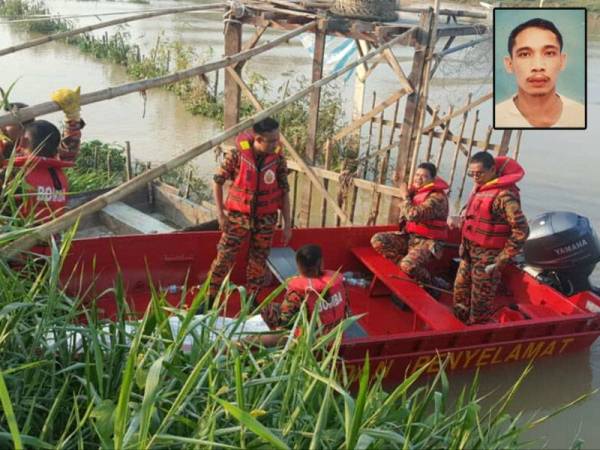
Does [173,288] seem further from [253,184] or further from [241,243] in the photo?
[253,184]

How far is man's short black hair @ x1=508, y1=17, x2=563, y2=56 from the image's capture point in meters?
3.71

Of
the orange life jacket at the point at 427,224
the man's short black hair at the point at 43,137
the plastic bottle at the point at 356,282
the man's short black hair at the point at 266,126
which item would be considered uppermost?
the man's short black hair at the point at 266,126

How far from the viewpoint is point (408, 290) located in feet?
17.4

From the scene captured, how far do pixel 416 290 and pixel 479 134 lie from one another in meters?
9.17

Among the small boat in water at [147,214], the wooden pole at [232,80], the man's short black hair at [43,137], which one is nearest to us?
the man's short black hair at [43,137]

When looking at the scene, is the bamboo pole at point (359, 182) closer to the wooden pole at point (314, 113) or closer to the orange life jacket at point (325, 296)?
the wooden pole at point (314, 113)

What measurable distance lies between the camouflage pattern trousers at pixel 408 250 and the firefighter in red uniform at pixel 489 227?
1.24 ft

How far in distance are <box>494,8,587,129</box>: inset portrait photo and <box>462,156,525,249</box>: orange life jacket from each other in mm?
909

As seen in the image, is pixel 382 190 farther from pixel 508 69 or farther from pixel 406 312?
pixel 508 69

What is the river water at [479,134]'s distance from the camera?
5.18 metres

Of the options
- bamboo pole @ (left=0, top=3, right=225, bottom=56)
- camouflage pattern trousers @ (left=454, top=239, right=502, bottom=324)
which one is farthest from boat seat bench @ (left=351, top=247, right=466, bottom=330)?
bamboo pole @ (left=0, top=3, right=225, bottom=56)

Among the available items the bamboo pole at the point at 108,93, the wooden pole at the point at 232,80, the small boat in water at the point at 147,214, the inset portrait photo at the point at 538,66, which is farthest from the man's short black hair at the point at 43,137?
the wooden pole at the point at 232,80

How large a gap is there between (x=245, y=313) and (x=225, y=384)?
1.07 ft

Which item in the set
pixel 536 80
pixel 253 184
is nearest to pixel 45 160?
pixel 253 184
